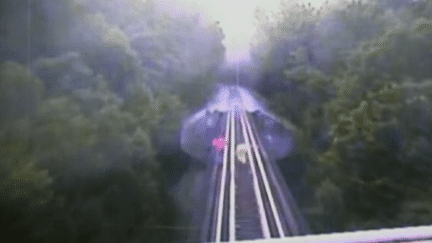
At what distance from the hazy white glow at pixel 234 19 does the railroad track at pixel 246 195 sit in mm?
682

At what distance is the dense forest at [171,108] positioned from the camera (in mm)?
2980

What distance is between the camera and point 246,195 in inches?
139

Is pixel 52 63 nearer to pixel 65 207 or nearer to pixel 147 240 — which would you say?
pixel 65 207

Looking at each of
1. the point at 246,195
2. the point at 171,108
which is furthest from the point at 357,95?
the point at 171,108

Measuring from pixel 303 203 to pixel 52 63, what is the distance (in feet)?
9.90

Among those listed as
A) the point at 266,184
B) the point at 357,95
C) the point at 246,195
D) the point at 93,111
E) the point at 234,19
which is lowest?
the point at 246,195

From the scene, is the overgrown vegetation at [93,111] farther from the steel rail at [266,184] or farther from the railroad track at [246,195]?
the steel rail at [266,184]

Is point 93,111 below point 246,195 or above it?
above

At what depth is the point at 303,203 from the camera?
3.72m

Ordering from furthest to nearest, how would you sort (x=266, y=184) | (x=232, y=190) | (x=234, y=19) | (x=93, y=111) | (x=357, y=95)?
(x=357, y=95) < (x=234, y=19) < (x=266, y=184) < (x=232, y=190) < (x=93, y=111)

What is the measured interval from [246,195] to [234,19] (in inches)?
79.1

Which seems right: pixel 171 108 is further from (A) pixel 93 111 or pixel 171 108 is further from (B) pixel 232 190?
(B) pixel 232 190

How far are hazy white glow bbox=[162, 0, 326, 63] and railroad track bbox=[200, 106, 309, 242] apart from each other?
68 cm

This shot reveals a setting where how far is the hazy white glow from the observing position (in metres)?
3.75
